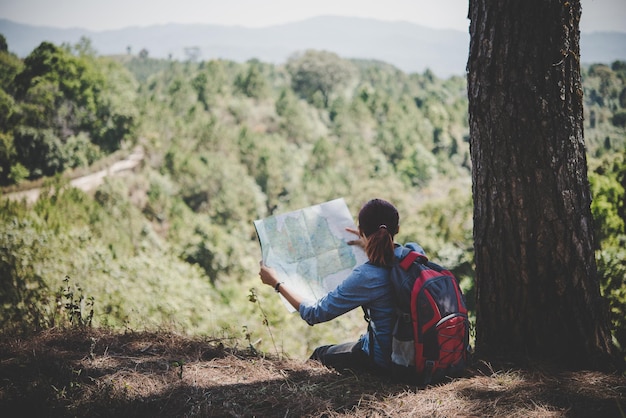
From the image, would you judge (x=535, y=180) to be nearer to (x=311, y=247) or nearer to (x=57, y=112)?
(x=311, y=247)

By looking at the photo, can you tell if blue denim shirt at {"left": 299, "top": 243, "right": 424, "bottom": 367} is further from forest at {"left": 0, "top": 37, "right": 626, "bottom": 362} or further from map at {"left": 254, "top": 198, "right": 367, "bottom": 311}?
forest at {"left": 0, "top": 37, "right": 626, "bottom": 362}

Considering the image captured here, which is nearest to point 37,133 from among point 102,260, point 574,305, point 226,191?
point 226,191

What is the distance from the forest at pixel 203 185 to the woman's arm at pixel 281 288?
125 cm

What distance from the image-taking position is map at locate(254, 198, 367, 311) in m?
2.87

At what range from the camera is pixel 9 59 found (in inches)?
1352

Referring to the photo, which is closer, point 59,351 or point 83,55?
point 59,351

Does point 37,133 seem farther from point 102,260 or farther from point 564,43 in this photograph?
point 564,43

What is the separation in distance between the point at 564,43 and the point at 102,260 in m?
13.0

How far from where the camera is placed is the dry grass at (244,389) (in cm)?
217

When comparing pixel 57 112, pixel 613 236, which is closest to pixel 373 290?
pixel 613 236

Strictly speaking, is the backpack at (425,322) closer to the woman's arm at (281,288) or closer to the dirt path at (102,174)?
the woman's arm at (281,288)

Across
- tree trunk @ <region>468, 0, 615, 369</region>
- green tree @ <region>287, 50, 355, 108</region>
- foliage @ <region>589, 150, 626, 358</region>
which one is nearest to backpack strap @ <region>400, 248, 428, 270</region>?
tree trunk @ <region>468, 0, 615, 369</region>

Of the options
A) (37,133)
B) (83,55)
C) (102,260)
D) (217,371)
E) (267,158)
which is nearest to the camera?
(217,371)

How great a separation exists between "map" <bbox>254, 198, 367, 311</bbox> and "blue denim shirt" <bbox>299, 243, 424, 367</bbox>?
0.39m
